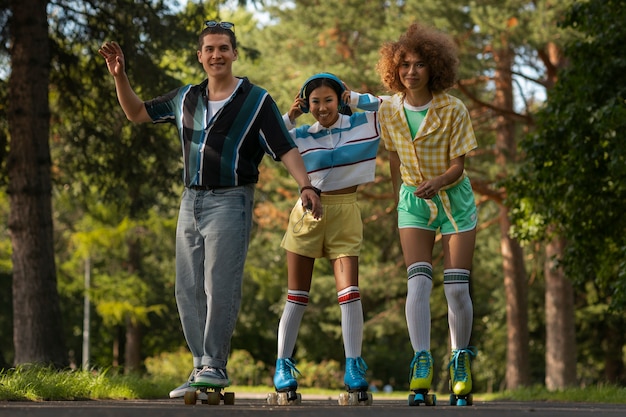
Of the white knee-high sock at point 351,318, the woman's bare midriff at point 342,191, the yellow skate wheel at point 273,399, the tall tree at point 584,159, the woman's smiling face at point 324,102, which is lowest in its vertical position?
the yellow skate wheel at point 273,399

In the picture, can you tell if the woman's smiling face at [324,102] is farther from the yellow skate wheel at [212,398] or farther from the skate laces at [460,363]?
the yellow skate wheel at [212,398]

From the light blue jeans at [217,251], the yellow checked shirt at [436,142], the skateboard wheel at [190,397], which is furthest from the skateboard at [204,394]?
the yellow checked shirt at [436,142]

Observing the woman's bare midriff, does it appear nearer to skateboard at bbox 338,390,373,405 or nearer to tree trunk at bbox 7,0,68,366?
skateboard at bbox 338,390,373,405

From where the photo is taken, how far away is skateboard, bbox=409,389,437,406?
19.4ft

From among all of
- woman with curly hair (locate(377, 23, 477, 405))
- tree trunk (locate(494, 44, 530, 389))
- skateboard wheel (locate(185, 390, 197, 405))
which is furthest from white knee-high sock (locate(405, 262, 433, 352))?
tree trunk (locate(494, 44, 530, 389))

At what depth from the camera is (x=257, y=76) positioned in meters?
29.8

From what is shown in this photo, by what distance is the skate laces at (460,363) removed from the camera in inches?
239

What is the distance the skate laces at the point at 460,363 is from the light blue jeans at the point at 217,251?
4.00 ft

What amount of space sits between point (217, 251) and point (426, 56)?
1.72 metres

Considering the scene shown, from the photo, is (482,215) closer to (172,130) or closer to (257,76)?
(257,76)

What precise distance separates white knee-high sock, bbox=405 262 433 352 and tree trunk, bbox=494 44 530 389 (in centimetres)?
1843

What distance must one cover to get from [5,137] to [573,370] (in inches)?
546

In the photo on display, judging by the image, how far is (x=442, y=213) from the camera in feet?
20.8

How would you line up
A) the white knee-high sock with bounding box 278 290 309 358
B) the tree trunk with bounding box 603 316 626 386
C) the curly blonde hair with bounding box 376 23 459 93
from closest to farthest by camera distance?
the curly blonde hair with bounding box 376 23 459 93 < the white knee-high sock with bounding box 278 290 309 358 < the tree trunk with bounding box 603 316 626 386
